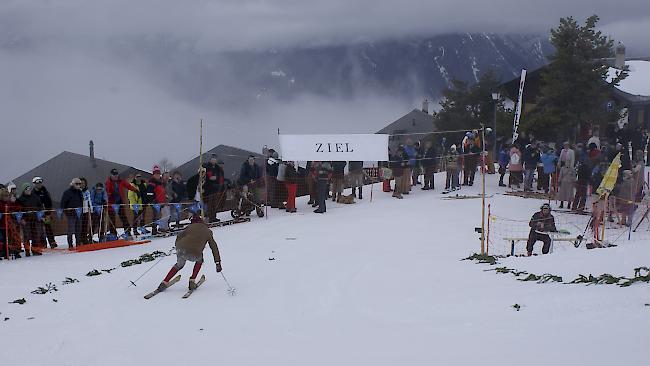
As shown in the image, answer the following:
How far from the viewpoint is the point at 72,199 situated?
15414 millimetres

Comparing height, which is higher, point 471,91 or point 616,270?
point 471,91

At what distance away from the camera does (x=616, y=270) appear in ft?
30.8

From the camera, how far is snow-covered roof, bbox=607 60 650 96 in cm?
3052

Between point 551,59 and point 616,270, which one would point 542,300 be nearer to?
point 616,270

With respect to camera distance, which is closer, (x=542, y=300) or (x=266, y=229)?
(x=542, y=300)

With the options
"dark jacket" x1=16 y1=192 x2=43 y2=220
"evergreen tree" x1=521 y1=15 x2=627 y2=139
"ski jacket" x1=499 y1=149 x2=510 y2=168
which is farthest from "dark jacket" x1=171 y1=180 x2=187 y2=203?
"evergreen tree" x1=521 y1=15 x2=627 y2=139

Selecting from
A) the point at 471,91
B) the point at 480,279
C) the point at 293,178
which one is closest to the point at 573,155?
the point at 293,178

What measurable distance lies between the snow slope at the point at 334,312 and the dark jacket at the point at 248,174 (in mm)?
5079

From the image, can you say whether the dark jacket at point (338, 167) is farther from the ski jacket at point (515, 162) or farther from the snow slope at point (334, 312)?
the ski jacket at point (515, 162)

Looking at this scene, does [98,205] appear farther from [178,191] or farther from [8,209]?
A: [178,191]

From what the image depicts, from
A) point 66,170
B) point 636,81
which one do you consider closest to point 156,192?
point 66,170

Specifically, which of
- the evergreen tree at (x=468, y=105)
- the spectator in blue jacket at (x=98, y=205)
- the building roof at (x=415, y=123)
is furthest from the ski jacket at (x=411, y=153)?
the building roof at (x=415, y=123)

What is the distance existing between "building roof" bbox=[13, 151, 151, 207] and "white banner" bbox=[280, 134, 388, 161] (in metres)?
11.9

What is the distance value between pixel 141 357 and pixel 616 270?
687 cm
